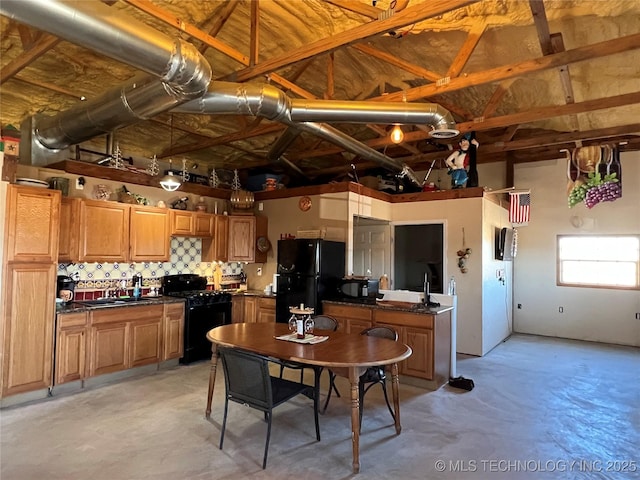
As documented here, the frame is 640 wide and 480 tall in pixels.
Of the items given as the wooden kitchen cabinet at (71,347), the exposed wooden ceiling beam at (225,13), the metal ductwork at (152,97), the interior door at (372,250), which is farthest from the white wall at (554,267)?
the wooden kitchen cabinet at (71,347)

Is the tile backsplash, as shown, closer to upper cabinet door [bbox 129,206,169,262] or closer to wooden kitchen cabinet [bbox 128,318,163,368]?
upper cabinet door [bbox 129,206,169,262]

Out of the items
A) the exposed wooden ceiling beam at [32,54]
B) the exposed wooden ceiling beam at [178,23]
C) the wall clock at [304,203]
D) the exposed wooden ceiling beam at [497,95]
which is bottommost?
the wall clock at [304,203]

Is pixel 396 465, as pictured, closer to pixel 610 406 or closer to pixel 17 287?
pixel 610 406

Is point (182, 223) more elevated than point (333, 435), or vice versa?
point (182, 223)

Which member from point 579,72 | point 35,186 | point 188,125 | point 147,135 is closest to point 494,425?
point 579,72

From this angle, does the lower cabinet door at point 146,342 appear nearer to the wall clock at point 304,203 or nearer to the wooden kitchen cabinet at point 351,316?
the wooden kitchen cabinet at point 351,316

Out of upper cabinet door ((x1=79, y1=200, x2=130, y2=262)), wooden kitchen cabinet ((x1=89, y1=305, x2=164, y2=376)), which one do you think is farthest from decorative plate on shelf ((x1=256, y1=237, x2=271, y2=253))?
upper cabinet door ((x1=79, y1=200, x2=130, y2=262))

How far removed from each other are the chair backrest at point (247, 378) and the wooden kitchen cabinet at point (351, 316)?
2129 millimetres

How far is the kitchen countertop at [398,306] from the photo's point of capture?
14.9ft

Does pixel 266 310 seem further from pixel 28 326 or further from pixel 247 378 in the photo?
pixel 247 378

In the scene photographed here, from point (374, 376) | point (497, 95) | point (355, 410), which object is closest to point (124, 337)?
point (374, 376)

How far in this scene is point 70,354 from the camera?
13.6ft

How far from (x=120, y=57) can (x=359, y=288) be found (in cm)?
378

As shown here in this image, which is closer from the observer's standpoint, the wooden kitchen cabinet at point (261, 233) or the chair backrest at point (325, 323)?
the chair backrest at point (325, 323)
